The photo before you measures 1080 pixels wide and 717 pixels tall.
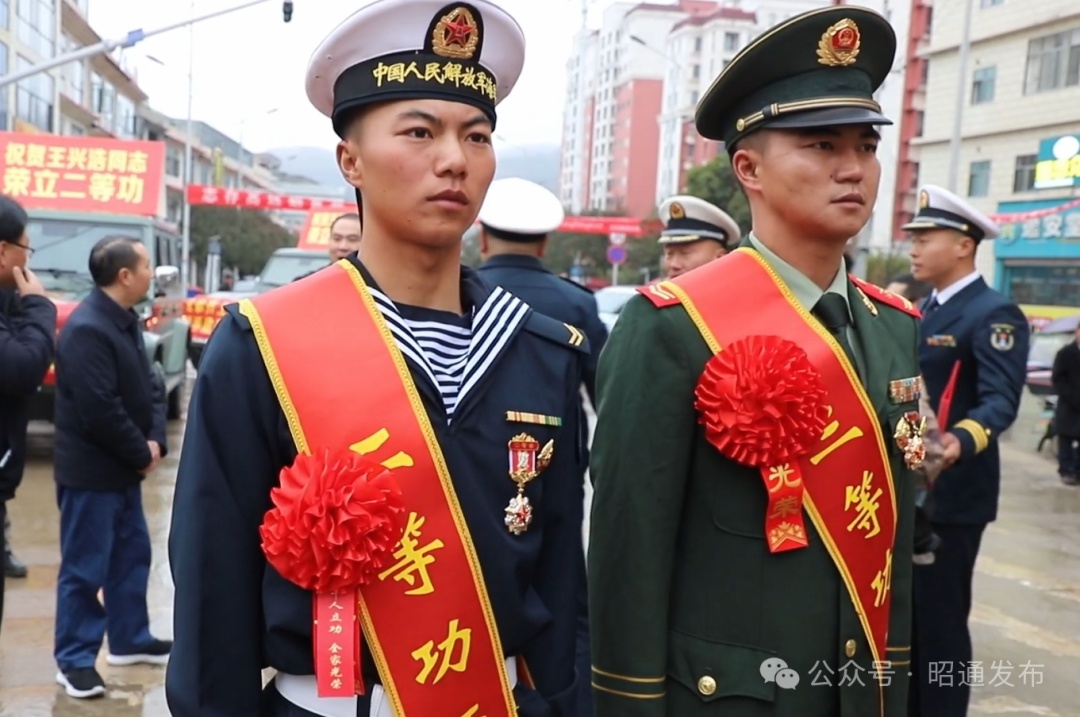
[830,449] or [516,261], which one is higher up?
[516,261]

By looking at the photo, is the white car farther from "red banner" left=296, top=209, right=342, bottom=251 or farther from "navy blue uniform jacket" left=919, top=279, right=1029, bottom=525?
"navy blue uniform jacket" left=919, top=279, right=1029, bottom=525

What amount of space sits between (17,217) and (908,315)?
110 inches

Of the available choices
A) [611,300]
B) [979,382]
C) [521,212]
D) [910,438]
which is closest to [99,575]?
[521,212]

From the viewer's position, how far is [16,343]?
10.9ft

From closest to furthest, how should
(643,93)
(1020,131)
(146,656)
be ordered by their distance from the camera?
1. (146,656)
2. (1020,131)
3. (643,93)

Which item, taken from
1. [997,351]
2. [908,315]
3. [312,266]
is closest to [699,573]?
[908,315]

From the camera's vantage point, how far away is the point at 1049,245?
73.5 ft

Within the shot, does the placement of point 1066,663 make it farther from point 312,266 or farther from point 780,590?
point 312,266

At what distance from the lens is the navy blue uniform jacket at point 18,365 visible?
329 centimetres

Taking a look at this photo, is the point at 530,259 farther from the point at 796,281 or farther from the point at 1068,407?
the point at 1068,407

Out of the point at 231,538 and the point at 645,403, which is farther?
the point at 645,403

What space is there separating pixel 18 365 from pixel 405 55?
7.49 feet

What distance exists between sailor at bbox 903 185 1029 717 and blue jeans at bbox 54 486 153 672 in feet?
9.57

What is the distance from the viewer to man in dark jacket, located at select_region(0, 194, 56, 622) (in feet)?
10.8
